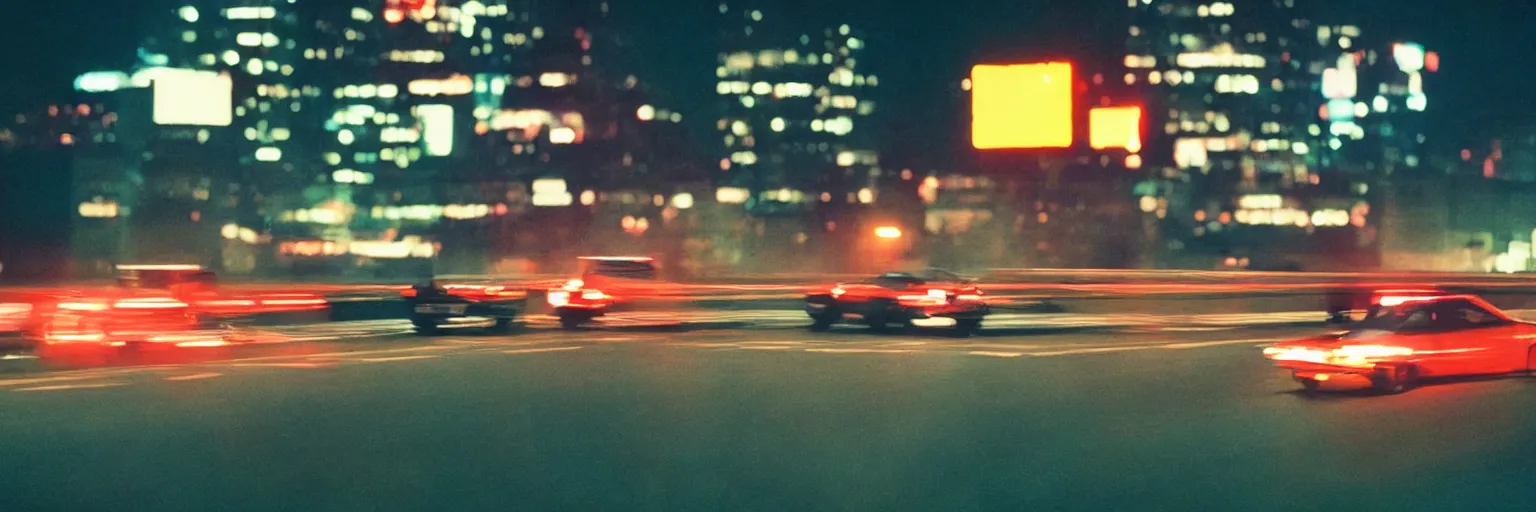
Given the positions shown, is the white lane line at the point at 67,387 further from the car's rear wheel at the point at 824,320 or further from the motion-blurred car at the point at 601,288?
the car's rear wheel at the point at 824,320

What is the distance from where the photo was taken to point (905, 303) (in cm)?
3172

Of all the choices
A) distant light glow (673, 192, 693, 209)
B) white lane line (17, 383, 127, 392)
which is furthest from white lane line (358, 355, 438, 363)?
distant light glow (673, 192, 693, 209)

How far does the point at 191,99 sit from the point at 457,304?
604 centimetres

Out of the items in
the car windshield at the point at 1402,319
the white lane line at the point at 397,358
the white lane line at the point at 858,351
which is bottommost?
the white lane line at the point at 858,351

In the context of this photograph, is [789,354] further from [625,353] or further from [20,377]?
[20,377]

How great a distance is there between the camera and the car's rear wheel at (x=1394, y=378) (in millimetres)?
17125

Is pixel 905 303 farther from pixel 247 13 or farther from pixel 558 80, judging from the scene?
pixel 558 80

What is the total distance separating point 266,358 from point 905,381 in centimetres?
982

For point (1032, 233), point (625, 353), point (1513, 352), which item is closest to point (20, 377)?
point (625, 353)

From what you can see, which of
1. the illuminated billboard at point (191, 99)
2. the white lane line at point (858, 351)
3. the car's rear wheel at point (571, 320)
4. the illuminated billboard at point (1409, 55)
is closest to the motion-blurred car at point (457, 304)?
the car's rear wheel at point (571, 320)

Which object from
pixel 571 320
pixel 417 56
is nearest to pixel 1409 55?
pixel 417 56

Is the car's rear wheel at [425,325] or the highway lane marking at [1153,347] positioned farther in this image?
the car's rear wheel at [425,325]

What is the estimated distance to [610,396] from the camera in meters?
17.0

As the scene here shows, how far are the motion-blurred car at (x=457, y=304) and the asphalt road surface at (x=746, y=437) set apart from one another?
7.87m
